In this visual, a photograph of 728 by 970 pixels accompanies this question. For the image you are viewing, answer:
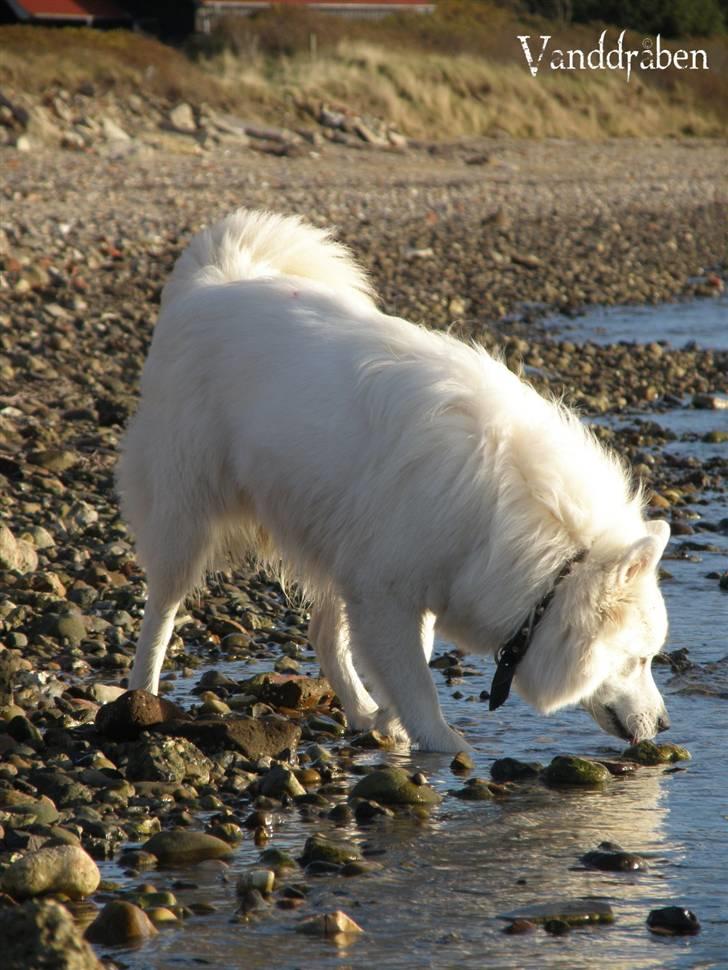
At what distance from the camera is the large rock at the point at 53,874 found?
347 cm

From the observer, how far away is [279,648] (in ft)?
20.0

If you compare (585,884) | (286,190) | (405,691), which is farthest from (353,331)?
(286,190)

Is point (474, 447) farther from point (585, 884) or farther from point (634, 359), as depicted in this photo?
point (634, 359)

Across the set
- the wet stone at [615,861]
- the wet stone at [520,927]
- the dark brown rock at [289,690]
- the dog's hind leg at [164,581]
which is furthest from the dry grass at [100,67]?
the wet stone at [520,927]

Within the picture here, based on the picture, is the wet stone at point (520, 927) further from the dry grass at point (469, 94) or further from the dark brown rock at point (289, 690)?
the dry grass at point (469, 94)

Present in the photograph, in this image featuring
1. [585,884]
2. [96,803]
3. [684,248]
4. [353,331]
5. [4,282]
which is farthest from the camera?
[684,248]

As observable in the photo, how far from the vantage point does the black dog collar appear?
4363 millimetres

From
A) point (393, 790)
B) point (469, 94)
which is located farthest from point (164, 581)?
point (469, 94)

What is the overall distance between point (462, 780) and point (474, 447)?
1.07 meters

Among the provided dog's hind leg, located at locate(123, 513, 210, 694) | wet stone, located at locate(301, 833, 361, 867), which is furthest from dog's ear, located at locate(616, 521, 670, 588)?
dog's hind leg, located at locate(123, 513, 210, 694)

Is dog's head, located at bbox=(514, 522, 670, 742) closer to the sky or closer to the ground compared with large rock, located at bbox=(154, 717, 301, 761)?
closer to the sky

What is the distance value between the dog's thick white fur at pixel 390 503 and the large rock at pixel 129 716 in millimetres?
590

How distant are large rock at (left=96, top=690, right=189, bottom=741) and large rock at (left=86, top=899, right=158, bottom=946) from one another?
135cm

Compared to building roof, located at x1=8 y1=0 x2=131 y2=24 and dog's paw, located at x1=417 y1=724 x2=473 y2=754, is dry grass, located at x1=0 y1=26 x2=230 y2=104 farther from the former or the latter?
dog's paw, located at x1=417 y1=724 x2=473 y2=754
